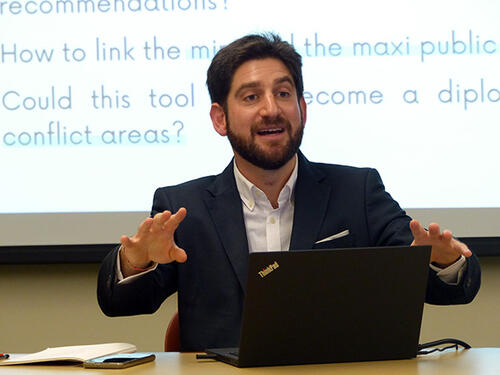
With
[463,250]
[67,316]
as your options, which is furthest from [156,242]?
[67,316]

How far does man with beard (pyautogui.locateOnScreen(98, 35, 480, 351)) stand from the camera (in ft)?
6.99

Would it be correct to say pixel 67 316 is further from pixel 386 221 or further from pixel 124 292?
pixel 386 221

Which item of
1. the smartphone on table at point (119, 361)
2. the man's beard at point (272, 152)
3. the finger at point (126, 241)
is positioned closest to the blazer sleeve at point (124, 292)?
the finger at point (126, 241)

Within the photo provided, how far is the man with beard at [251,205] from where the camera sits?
2131 millimetres

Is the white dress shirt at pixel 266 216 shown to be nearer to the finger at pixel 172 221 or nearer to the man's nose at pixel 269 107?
the man's nose at pixel 269 107

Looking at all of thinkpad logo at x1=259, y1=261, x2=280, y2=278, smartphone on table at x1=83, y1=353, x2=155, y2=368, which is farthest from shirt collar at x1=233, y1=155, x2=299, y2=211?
thinkpad logo at x1=259, y1=261, x2=280, y2=278

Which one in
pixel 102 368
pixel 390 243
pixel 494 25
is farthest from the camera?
pixel 494 25

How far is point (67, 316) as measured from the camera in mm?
3357

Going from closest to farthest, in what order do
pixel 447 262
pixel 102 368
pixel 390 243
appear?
1. pixel 102 368
2. pixel 447 262
3. pixel 390 243

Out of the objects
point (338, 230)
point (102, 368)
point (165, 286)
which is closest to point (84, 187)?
point (165, 286)

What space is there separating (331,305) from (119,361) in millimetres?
455

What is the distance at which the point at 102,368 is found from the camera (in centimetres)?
154

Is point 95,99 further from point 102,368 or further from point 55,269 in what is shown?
point 102,368

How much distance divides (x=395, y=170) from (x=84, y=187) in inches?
52.0
